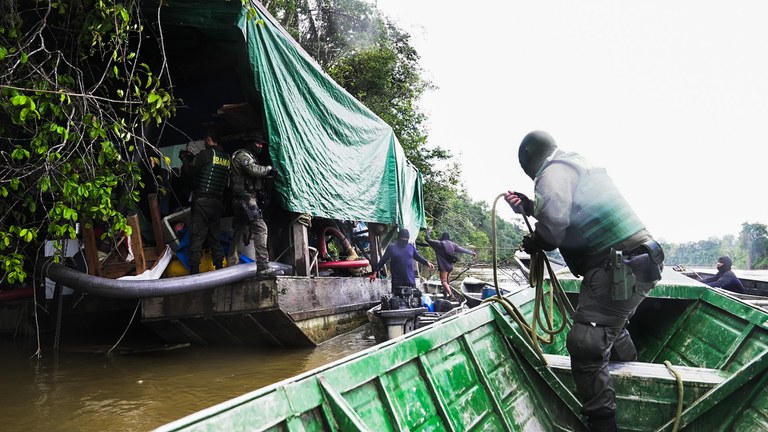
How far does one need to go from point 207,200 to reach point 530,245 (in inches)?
164

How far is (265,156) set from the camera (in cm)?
650

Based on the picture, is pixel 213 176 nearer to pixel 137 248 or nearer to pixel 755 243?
pixel 137 248

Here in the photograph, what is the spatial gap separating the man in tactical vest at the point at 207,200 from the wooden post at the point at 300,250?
3.06 feet

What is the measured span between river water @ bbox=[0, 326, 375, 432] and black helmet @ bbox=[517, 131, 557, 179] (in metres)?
3.27

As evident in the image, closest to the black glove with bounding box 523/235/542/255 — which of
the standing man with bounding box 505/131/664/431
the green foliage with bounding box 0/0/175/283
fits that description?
the standing man with bounding box 505/131/664/431

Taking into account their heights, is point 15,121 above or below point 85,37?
below

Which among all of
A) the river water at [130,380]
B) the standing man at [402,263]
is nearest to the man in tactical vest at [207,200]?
the river water at [130,380]

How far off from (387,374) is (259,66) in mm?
4169

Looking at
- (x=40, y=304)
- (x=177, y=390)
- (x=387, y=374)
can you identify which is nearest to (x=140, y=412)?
(x=177, y=390)

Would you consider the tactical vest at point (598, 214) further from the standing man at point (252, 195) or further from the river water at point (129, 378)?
the standing man at point (252, 195)

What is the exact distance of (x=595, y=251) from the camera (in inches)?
97.6

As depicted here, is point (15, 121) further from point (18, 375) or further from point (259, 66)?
point (18, 375)

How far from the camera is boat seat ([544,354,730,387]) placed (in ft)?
8.46

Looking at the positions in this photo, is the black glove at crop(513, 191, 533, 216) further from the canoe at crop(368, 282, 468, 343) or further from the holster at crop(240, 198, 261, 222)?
the holster at crop(240, 198, 261, 222)
